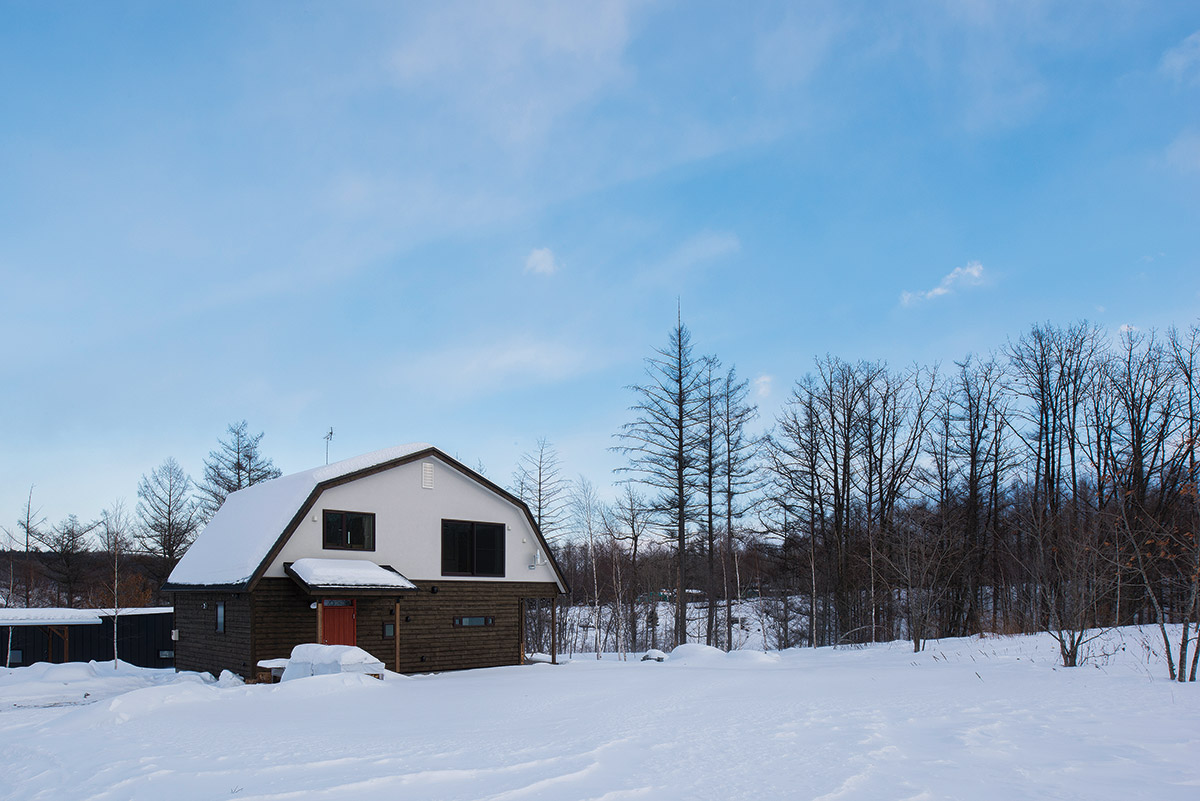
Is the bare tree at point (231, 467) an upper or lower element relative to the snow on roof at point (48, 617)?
upper

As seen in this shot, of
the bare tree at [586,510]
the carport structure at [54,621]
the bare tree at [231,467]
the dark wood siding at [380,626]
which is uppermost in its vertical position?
the bare tree at [231,467]

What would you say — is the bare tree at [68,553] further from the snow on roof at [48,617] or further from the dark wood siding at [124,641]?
the dark wood siding at [124,641]

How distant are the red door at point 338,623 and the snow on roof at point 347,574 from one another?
2.92 feet

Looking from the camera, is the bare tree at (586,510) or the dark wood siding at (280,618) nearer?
the dark wood siding at (280,618)

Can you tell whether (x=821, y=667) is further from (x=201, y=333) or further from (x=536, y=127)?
(x=201, y=333)

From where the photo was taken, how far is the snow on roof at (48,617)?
19.7 metres

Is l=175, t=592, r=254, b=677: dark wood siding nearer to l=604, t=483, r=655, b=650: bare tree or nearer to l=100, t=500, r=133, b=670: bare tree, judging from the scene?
l=100, t=500, r=133, b=670: bare tree

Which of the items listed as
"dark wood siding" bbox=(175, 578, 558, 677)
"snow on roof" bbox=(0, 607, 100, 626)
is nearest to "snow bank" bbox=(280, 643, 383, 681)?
"dark wood siding" bbox=(175, 578, 558, 677)

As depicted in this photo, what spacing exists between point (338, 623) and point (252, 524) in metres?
3.11

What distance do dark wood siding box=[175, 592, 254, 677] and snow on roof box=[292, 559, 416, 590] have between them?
1.39 metres

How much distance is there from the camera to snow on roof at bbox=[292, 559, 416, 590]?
1412 centimetres

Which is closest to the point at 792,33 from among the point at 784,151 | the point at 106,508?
the point at 784,151

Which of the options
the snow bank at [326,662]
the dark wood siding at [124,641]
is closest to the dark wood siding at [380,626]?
the snow bank at [326,662]

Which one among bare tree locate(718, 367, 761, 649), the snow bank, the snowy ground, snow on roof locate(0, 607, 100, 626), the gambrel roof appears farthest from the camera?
bare tree locate(718, 367, 761, 649)
